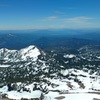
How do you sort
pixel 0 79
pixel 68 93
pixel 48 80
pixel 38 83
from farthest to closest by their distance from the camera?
pixel 0 79, pixel 48 80, pixel 38 83, pixel 68 93

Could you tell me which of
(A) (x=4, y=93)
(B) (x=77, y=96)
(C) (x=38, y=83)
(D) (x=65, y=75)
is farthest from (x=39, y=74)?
(B) (x=77, y=96)

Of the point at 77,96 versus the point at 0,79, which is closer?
the point at 77,96

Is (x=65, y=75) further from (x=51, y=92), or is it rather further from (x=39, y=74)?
(x=51, y=92)

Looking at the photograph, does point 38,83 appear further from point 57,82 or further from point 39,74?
point 39,74

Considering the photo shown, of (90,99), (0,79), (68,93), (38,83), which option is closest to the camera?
(90,99)

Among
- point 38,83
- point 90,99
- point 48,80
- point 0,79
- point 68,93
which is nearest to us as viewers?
point 90,99

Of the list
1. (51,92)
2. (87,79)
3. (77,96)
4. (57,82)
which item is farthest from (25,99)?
(87,79)

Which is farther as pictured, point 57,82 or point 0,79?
point 0,79

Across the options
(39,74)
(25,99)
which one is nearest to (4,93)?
(25,99)

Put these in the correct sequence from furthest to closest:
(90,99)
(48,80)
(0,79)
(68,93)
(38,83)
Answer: (0,79), (48,80), (38,83), (68,93), (90,99)
